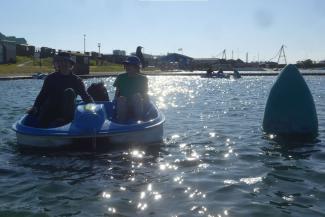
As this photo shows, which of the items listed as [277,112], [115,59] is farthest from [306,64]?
[277,112]

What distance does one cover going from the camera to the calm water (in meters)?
6.00

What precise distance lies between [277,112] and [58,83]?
16.8 ft

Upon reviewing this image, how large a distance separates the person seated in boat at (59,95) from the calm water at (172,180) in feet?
3.09

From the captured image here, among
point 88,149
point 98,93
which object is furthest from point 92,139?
point 98,93

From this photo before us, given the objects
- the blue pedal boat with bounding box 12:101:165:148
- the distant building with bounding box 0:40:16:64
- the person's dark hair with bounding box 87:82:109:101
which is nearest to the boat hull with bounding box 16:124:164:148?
the blue pedal boat with bounding box 12:101:165:148

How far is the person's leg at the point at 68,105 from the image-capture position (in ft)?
33.0

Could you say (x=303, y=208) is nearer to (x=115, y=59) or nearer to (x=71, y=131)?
(x=71, y=131)

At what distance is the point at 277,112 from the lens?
38.8 ft

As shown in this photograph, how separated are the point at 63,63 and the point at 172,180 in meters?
4.11

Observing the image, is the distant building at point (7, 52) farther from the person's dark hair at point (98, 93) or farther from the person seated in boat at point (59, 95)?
the person seated in boat at point (59, 95)

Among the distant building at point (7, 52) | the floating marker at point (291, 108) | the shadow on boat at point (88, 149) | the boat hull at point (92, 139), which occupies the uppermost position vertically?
the distant building at point (7, 52)

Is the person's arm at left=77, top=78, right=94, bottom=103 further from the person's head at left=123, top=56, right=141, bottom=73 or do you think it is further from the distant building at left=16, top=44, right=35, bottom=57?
the distant building at left=16, top=44, right=35, bottom=57

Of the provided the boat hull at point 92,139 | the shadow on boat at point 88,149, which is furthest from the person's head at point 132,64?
the shadow on boat at point 88,149

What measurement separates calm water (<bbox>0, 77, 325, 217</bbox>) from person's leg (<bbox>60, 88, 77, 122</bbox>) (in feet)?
3.93
